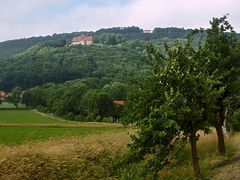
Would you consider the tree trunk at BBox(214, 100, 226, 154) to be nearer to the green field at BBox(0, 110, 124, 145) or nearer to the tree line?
the tree line

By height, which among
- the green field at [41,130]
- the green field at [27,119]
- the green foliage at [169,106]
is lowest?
the green field at [27,119]

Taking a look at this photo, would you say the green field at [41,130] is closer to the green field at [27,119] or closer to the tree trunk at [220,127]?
the green field at [27,119]

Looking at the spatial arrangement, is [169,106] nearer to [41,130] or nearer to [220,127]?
[220,127]

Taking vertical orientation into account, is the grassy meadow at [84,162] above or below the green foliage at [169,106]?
below

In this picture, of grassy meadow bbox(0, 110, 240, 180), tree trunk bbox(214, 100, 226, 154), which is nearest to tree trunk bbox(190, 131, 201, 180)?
grassy meadow bbox(0, 110, 240, 180)

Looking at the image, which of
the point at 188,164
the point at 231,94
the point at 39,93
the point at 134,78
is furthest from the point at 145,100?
the point at 39,93

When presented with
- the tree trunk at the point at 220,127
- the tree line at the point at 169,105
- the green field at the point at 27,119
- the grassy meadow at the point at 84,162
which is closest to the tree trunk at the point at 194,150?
the tree line at the point at 169,105

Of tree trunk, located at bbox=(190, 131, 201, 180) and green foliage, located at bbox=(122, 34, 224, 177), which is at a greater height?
green foliage, located at bbox=(122, 34, 224, 177)

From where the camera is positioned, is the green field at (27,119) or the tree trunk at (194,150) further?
the green field at (27,119)

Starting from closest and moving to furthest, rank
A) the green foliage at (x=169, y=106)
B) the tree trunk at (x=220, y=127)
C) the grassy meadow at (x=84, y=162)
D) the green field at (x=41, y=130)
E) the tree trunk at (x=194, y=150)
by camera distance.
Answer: the green foliage at (x=169, y=106) < the tree trunk at (x=194, y=150) < the grassy meadow at (x=84, y=162) < the tree trunk at (x=220, y=127) < the green field at (x=41, y=130)

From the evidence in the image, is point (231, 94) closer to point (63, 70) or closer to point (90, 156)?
point (90, 156)

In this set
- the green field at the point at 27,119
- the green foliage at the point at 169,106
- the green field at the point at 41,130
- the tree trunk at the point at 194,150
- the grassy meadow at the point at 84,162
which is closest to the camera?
the green foliage at the point at 169,106

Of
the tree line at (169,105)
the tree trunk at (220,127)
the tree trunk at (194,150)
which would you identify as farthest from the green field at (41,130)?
the tree trunk at (194,150)

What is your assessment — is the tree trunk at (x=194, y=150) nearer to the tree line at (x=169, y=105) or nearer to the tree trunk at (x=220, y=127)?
the tree line at (x=169, y=105)
